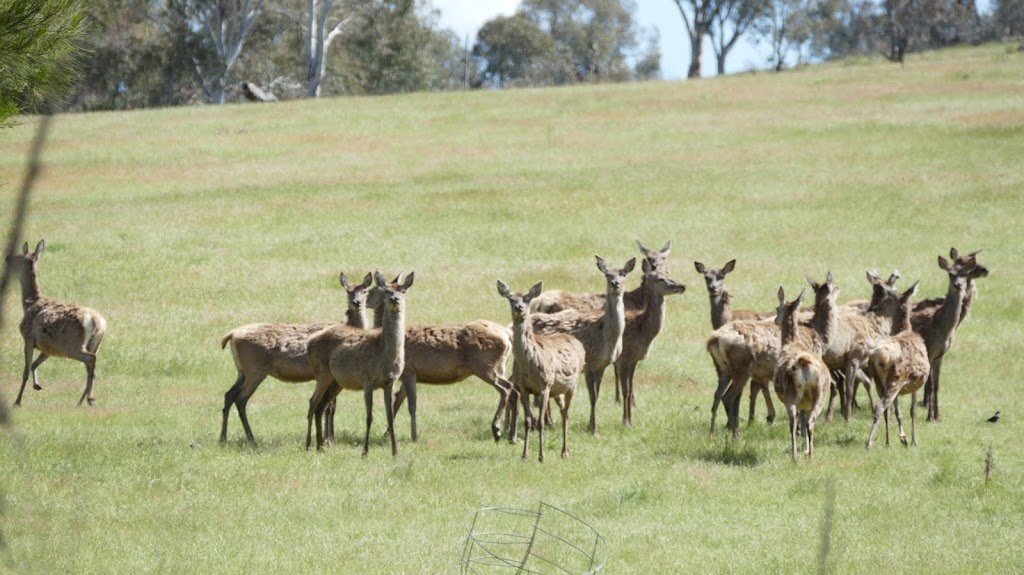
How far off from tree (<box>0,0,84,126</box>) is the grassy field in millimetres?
384

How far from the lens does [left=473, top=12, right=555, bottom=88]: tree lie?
89.2 metres

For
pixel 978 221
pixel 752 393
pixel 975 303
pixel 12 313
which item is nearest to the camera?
pixel 752 393

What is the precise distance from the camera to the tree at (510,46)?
8925 centimetres

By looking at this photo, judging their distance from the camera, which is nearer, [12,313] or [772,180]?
[12,313]

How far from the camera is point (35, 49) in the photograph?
5094 millimetres

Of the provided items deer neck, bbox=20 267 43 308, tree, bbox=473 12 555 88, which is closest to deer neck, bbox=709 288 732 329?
deer neck, bbox=20 267 43 308

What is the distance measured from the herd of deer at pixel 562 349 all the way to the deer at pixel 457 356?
0.6 inches

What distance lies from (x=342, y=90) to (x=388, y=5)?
6.25 m

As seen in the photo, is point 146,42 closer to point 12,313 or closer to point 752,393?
point 12,313

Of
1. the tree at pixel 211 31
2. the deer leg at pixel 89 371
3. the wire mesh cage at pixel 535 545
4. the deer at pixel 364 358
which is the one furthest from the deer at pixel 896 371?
the tree at pixel 211 31

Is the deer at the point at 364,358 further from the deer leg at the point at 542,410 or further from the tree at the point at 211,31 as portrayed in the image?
the tree at the point at 211,31

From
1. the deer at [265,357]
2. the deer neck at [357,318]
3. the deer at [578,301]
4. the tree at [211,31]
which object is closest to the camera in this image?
the deer at [265,357]

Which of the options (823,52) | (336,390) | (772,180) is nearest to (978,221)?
(772,180)

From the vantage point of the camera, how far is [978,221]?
1206 inches
